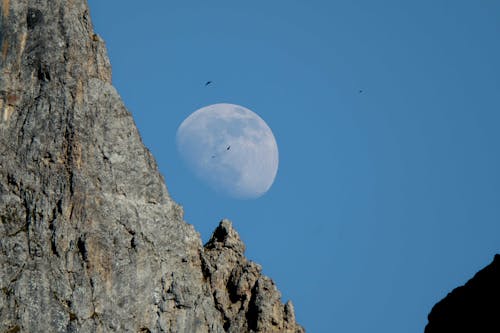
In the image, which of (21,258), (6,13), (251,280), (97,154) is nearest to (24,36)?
(6,13)

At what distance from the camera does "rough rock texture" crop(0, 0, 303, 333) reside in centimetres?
8938

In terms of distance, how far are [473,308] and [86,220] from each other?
50.8 metres

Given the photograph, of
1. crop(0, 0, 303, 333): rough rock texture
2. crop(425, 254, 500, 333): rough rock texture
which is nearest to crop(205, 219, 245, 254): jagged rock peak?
crop(0, 0, 303, 333): rough rock texture

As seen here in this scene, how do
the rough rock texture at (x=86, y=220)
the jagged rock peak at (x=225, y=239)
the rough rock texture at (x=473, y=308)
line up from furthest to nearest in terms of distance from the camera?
the jagged rock peak at (x=225, y=239) < the rough rock texture at (x=86, y=220) < the rough rock texture at (x=473, y=308)

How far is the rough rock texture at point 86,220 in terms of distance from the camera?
293 feet

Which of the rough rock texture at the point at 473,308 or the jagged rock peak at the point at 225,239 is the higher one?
the jagged rock peak at the point at 225,239

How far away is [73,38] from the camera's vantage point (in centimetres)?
10144

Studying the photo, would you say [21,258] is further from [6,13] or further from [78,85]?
[6,13]

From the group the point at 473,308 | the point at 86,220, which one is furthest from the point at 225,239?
the point at 473,308

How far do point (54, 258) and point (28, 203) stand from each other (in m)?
5.67

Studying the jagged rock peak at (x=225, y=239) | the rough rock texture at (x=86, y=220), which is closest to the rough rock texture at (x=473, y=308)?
the rough rock texture at (x=86, y=220)

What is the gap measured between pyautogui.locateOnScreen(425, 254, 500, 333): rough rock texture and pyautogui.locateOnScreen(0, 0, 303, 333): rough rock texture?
44722 mm

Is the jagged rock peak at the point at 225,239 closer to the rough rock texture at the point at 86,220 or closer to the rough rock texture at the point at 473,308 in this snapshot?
the rough rock texture at the point at 86,220

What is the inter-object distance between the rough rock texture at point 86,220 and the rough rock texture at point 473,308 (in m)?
44.7
